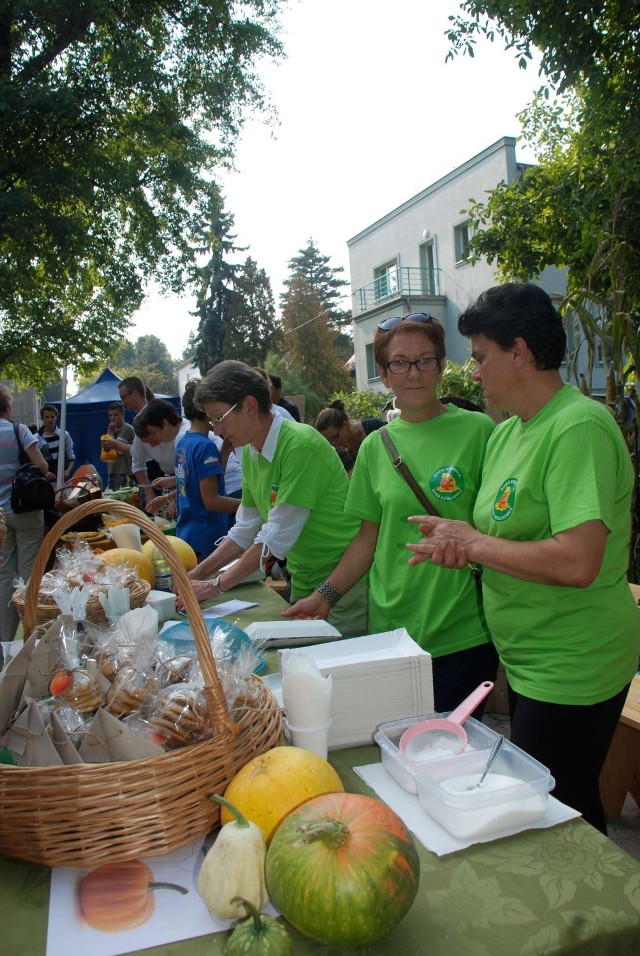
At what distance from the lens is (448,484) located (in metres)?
2.11

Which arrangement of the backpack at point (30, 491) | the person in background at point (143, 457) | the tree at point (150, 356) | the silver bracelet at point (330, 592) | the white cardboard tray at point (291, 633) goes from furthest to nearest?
1. the tree at point (150, 356)
2. the person in background at point (143, 457)
3. the backpack at point (30, 491)
4. the silver bracelet at point (330, 592)
5. the white cardboard tray at point (291, 633)

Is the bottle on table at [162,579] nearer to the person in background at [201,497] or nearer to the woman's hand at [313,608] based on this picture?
the person in background at [201,497]

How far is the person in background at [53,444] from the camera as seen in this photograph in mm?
10766

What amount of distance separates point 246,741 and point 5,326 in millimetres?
Answer: 13047

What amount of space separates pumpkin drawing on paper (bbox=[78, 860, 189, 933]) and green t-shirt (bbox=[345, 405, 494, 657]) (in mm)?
1169

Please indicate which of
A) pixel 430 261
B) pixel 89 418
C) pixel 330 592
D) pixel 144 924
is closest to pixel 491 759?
pixel 144 924

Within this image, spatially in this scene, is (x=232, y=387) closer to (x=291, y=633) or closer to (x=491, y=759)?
(x=291, y=633)

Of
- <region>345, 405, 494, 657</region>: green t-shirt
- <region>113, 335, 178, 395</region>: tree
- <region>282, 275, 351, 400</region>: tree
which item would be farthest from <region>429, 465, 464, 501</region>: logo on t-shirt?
<region>113, 335, 178, 395</region>: tree

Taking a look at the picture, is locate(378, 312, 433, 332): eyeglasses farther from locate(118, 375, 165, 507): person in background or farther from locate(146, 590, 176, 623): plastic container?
locate(118, 375, 165, 507): person in background

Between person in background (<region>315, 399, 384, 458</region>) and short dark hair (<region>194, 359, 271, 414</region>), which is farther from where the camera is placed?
person in background (<region>315, 399, 384, 458</region>)

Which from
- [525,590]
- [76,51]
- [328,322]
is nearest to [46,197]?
[76,51]

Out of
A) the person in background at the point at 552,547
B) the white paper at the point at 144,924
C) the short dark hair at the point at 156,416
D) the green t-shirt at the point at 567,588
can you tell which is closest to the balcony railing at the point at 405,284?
the short dark hair at the point at 156,416

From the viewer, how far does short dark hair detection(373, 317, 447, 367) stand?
219 cm

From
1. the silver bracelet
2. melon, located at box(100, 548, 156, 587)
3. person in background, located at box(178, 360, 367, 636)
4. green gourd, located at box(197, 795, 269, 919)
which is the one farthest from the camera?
melon, located at box(100, 548, 156, 587)
